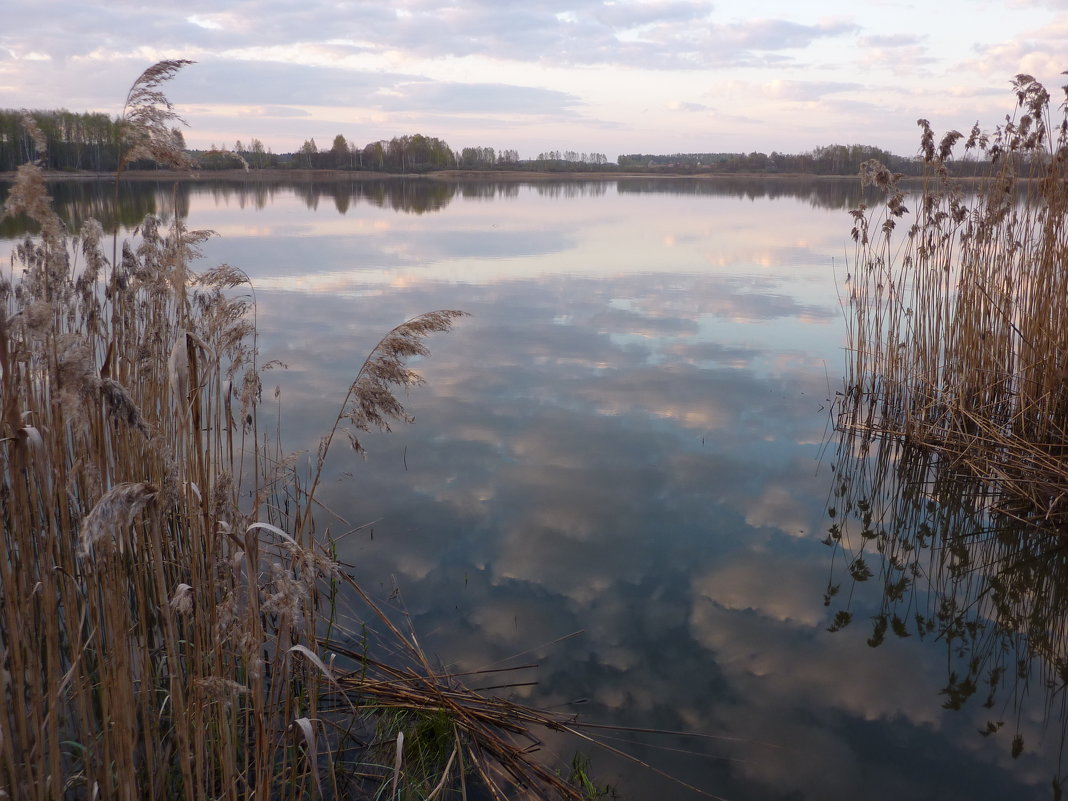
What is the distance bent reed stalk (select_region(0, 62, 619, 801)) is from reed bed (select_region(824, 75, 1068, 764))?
6.54 ft

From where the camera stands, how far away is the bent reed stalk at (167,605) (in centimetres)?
160

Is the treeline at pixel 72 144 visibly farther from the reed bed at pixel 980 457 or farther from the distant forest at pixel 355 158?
the reed bed at pixel 980 457

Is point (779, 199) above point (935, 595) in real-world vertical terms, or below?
above

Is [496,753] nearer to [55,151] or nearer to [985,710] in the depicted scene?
[985,710]

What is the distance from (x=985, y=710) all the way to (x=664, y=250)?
1256cm

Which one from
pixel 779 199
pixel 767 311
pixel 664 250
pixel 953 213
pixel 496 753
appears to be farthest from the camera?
pixel 779 199

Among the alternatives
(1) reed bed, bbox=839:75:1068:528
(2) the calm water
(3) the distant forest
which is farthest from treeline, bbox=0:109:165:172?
(1) reed bed, bbox=839:75:1068:528

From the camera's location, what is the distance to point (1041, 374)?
4.69 m

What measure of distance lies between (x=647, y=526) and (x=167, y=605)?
9.71 feet

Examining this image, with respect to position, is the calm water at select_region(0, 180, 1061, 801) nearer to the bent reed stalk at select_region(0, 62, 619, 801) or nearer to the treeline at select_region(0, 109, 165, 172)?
the bent reed stalk at select_region(0, 62, 619, 801)

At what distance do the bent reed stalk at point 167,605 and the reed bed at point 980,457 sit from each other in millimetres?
1993

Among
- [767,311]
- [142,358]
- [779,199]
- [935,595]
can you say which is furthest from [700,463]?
[779,199]

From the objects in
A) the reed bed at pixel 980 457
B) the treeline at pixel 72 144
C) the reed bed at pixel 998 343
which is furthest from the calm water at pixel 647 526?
the treeline at pixel 72 144

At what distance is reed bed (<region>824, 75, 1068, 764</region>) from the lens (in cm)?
342
